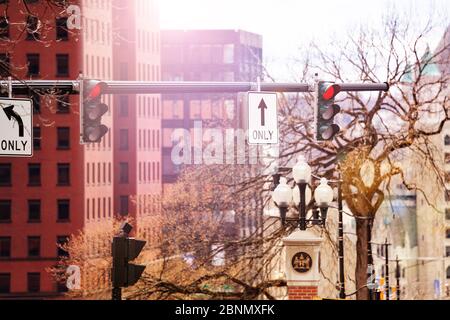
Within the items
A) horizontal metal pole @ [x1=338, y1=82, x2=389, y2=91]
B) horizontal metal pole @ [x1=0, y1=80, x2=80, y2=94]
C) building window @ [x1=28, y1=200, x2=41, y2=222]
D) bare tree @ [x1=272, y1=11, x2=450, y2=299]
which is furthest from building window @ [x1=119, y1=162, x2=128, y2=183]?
horizontal metal pole @ [x1=0, y1=80, x2=80, y2=94]

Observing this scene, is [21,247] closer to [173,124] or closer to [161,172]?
[161,172]

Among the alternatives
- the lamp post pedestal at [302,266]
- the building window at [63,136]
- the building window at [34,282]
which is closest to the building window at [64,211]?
the building window at [63,136]

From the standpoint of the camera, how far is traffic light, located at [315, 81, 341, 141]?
17.4m

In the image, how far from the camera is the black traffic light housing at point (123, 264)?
15922mm

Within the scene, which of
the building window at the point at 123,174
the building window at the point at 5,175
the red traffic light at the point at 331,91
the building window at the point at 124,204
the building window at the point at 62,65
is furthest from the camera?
the building window at the point at 123,174

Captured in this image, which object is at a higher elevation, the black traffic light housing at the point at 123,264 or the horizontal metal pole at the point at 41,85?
the horizontal metal pole at the point at 41,85

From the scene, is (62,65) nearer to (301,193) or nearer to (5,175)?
(5,175)

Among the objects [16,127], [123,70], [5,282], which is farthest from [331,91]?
[123,70]

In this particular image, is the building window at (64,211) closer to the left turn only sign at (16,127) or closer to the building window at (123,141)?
the building window at (123,141)

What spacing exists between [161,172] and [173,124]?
462 inches

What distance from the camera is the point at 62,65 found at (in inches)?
3957

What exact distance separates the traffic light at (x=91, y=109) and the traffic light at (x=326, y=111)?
312 centimetres

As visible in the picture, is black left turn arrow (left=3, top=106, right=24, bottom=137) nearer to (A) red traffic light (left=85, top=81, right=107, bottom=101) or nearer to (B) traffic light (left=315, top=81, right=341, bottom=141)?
(A) red traffic light (left=85, top=81, right=107, bottom=101)
